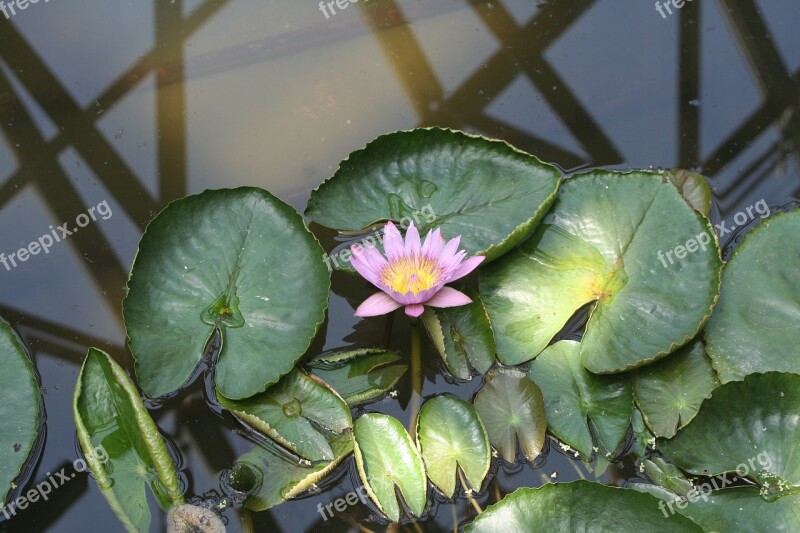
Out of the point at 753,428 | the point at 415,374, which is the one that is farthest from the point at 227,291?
the point at 753,428

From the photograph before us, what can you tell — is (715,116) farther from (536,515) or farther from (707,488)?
(536,515)

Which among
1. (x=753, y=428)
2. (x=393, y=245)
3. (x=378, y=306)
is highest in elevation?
(x=393, y=245)

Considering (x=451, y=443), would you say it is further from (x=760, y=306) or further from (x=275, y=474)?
(x=760, y=306)

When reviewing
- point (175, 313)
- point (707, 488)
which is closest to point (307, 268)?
point (175, 313)

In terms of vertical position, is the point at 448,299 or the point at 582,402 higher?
the point at 448,299
